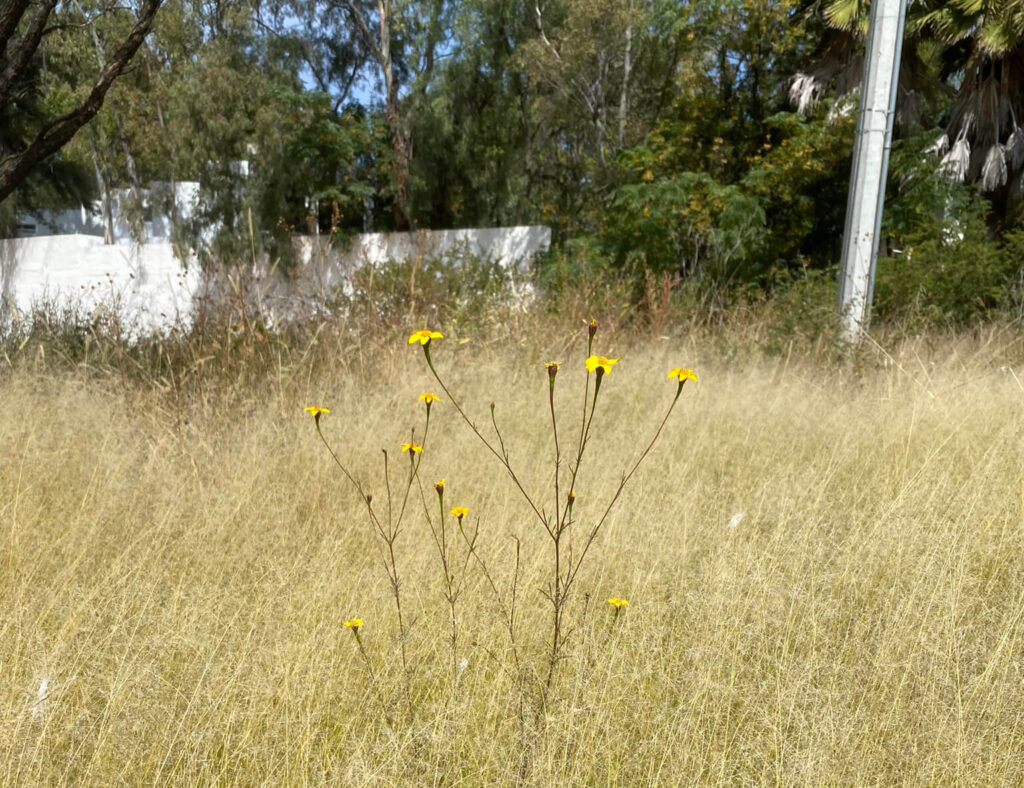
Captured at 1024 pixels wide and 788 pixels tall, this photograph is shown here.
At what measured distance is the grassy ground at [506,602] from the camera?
1694 millimetres

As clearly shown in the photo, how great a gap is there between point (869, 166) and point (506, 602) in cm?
480

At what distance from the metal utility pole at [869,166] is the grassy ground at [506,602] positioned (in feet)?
6.25

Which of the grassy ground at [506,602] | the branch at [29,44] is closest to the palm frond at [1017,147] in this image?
the grassy ground at [506,602]

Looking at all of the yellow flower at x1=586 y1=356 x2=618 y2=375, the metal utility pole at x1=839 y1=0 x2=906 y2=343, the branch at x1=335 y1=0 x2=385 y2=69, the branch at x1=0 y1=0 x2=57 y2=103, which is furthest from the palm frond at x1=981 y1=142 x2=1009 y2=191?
the yellow flower at x1=586 y1=356 x2=618 y2=375

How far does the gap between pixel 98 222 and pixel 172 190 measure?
990 centimetres

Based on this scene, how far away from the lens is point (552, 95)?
55.2ft

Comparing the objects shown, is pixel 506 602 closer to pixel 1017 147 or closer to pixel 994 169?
pixel 994 169

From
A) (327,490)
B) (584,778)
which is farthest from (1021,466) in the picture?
(327,490)

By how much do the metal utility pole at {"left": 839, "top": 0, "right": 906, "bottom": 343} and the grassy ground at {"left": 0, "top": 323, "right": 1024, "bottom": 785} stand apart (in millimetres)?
1904

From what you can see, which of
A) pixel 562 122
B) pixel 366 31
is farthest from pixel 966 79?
pixel 366 31

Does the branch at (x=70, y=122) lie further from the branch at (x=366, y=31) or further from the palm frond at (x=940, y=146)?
the branch at (x=366, y=31)

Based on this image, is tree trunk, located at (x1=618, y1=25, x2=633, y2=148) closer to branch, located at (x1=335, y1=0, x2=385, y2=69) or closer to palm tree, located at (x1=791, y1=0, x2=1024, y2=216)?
palm tree, located at (x1=791, y1=0, x2=1024, y2=216)

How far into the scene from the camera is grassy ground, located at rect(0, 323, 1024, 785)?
1694mm

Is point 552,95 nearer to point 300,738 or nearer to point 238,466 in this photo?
point 238,466
